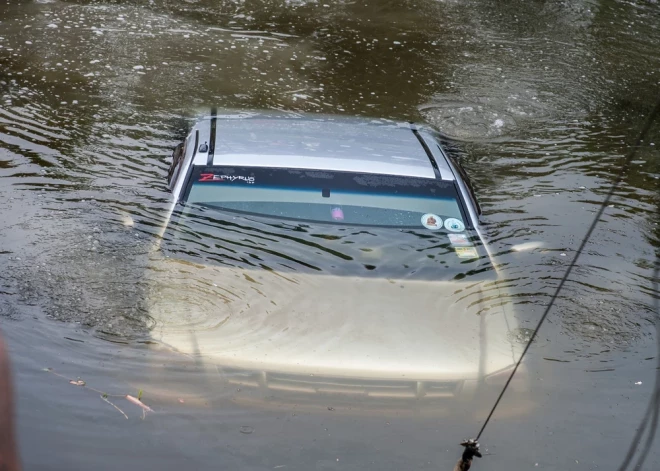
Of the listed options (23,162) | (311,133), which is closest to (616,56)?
(311,133)

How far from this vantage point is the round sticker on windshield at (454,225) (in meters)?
5.07

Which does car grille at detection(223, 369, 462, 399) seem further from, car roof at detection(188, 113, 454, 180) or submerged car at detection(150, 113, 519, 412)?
car roof at detection(188, 113, 454, 180)

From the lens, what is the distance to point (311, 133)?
19.6ft

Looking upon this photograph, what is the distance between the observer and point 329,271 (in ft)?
15.9

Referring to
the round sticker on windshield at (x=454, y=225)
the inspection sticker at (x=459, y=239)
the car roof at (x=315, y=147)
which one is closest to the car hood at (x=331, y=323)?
the inspection sticker at (x=459, y=239)

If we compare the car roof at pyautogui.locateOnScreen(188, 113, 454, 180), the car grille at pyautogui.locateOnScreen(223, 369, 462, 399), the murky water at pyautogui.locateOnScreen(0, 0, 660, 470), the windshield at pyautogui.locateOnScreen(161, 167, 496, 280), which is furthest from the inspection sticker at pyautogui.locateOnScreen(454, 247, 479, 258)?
the car grille at pyautogui.locateOnScreen(223, 369, 462, 399)

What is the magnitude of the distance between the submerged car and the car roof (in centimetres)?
2

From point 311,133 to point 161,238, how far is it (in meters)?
1.41

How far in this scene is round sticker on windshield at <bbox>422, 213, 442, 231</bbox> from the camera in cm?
505

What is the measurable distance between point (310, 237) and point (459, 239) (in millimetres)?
921

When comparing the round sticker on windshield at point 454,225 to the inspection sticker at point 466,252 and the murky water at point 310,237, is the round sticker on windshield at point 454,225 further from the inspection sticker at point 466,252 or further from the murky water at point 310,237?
the murky water at point 310,237

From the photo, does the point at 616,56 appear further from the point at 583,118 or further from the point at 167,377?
the point at 167,377

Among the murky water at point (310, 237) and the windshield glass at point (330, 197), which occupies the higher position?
the windshield glass at point (330, 197)

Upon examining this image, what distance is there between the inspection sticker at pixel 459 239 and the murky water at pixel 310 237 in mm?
430
